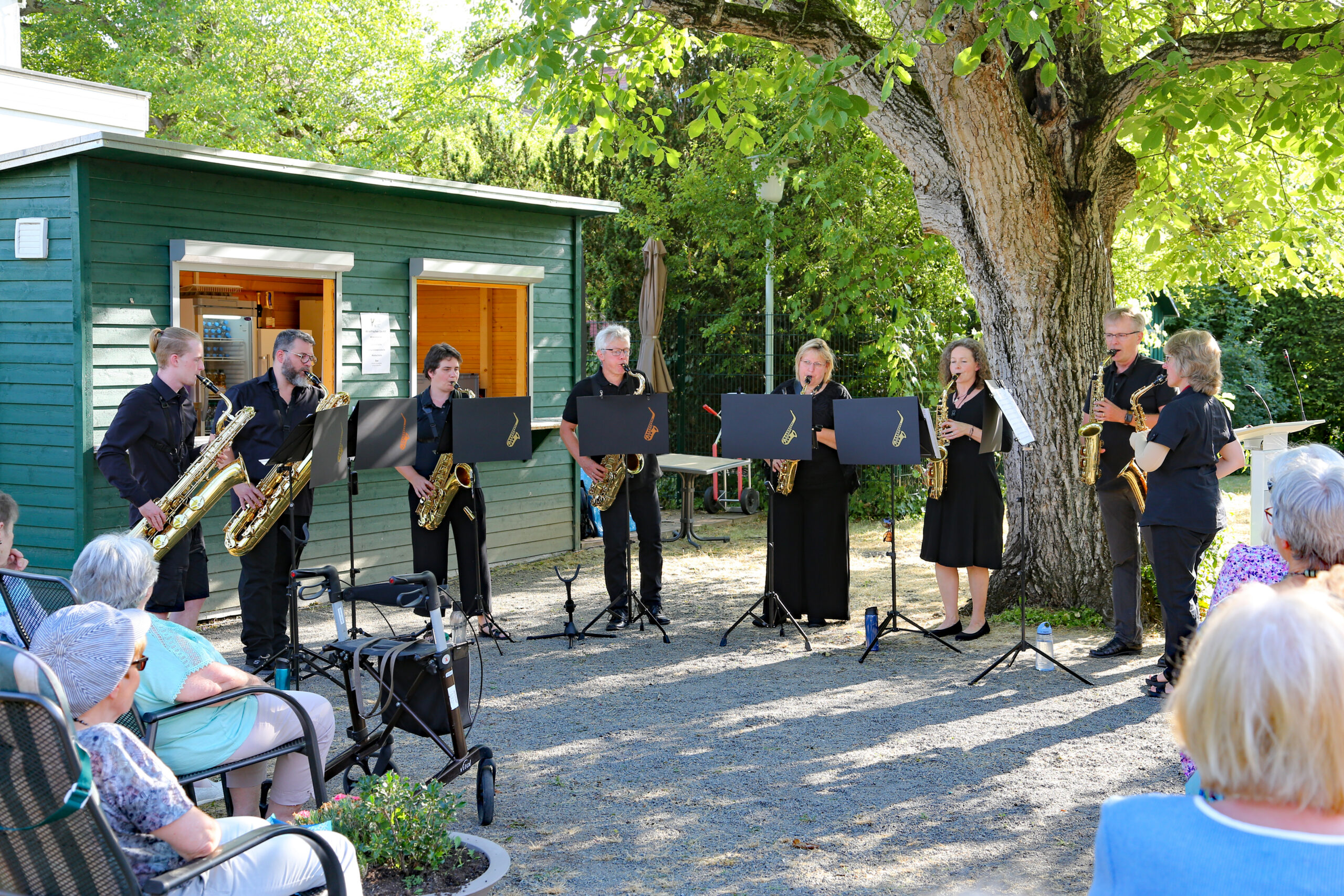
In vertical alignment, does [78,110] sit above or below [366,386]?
above

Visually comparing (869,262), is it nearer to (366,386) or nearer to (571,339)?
(571,339)

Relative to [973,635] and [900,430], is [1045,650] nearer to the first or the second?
[973,635]

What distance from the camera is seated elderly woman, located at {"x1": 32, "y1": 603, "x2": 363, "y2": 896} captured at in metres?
2.62

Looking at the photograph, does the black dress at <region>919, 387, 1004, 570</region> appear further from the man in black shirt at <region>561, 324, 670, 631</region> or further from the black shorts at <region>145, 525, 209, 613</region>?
the black shorts at <region>145, 525, 209, 613</region>

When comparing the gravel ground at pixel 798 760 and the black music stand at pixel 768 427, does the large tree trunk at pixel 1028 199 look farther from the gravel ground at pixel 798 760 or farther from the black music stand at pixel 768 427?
the black music stand at pixel 768 427

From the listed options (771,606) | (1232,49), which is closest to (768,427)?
(771,606)

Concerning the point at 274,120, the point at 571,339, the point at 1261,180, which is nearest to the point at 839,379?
the point at 571,339

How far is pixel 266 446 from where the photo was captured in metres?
6.96

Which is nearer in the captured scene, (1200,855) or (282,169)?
(1200,855)

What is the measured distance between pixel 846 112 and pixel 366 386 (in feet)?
15.3

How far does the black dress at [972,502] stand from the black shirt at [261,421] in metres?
3.98

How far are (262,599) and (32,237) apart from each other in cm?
287

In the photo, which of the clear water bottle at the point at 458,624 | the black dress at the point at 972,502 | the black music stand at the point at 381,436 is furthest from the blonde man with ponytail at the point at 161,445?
the black dress at the point at 972,502

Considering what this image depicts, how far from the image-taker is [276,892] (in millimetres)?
2922
